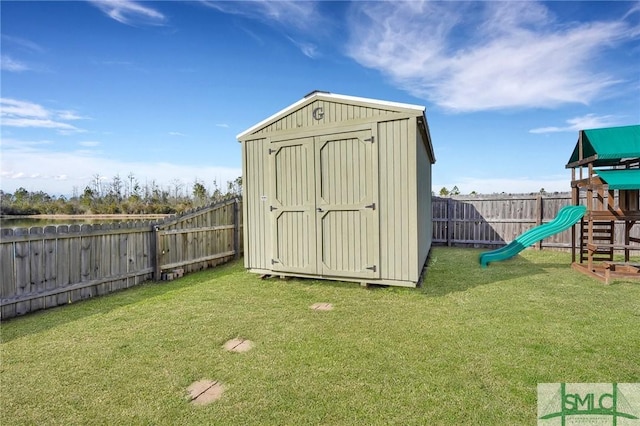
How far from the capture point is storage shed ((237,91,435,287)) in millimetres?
4691

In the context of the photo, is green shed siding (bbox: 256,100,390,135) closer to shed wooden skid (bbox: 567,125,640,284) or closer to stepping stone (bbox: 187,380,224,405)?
stepping stone (bbox: 187,380,224,405)

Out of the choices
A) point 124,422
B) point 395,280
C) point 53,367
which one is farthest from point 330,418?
point 395,280

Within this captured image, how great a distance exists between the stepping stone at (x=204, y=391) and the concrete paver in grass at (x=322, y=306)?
1886mm

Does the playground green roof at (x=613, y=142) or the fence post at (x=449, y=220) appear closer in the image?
the playground green roof at (x=613, y=142)

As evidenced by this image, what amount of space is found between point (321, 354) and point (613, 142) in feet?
22.7

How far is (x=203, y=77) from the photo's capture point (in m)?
7.84

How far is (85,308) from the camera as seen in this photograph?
13.7 ft

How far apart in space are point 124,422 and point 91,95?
9.49 meters

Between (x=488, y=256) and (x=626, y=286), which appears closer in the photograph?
(x=626, y=286)

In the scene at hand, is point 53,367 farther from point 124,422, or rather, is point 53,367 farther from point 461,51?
point 461,51

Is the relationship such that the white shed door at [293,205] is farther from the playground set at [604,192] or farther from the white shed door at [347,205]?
the playground set at [604,192]

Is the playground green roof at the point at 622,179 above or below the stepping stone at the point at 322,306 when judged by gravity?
above

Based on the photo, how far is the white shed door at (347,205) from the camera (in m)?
4.87

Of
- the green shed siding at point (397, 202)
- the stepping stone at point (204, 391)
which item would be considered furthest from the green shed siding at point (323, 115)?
the stepping stone at point (204, 391)
